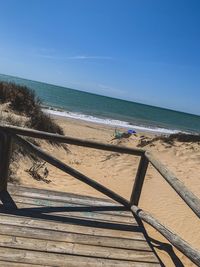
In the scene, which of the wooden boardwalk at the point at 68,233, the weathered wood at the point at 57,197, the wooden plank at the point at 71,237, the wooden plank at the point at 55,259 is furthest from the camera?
the weathered wood at the point at 57,197

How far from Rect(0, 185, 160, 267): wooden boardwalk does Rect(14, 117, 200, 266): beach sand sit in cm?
88

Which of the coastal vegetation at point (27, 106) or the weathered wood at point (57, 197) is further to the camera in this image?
the coastal vegetation at point (27, 106)

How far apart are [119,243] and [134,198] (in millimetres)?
1253

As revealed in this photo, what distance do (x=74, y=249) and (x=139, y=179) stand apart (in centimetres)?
176

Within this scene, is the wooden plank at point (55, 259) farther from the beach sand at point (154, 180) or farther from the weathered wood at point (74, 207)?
the beach sand at point (154, 180)

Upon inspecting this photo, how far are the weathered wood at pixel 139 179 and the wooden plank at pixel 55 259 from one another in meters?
1.59

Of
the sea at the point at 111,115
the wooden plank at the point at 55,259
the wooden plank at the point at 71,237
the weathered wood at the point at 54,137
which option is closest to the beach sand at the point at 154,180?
the wooden plank at the point at 71,237

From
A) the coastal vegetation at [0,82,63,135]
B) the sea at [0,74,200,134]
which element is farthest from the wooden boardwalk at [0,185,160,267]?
the sea at [0,74,200,134]

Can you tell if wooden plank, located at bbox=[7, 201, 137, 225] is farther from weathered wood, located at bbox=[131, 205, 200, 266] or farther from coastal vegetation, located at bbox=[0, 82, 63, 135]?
coastal vegetation, located at bbox=[0, 82, 63, 135]

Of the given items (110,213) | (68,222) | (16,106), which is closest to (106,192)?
(110,213)

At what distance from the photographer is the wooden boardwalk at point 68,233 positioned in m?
3.38

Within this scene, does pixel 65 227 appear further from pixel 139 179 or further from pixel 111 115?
pixel 111 115

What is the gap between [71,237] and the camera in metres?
3.84

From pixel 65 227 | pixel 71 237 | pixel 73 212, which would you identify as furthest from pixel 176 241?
pixel 73 212
